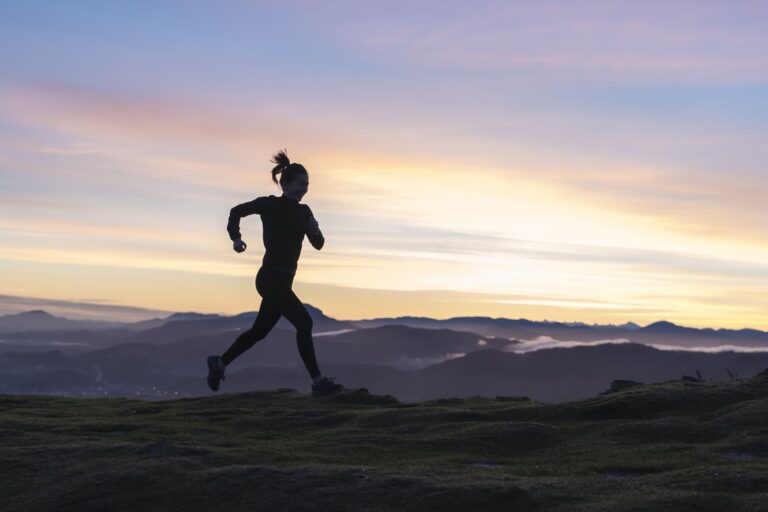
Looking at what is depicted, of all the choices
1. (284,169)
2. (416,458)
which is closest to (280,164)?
(284,169)

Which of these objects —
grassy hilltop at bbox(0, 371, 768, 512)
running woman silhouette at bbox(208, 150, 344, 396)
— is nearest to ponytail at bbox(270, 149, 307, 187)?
running woman silhouette at bbox(208, 150, 344, 396)

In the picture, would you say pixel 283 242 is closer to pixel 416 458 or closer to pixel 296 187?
pixel 296 187

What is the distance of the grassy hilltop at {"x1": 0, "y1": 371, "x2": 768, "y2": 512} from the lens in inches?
430

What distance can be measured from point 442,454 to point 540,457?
167 centimetres

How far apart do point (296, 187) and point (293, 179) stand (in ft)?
0.62

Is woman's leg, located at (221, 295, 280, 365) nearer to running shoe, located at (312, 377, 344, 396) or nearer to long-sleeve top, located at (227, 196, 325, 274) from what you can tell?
long-sleeve top, located at (227, 196, 325, 274)

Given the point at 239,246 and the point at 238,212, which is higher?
the point at 238,212

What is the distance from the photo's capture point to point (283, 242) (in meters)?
18.7

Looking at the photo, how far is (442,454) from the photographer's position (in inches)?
586

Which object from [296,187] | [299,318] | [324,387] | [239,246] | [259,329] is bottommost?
[324,387]

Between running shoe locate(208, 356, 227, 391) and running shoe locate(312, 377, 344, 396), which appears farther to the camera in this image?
running shoe locate(312, 377, 344, 396)

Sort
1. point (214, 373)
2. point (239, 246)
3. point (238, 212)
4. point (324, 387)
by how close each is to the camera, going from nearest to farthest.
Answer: point (239, 246)
point (238, 212)
point (214, 373)
point (324, 387)

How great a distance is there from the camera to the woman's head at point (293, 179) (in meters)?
18.9

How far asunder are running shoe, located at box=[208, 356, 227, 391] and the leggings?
218mm
